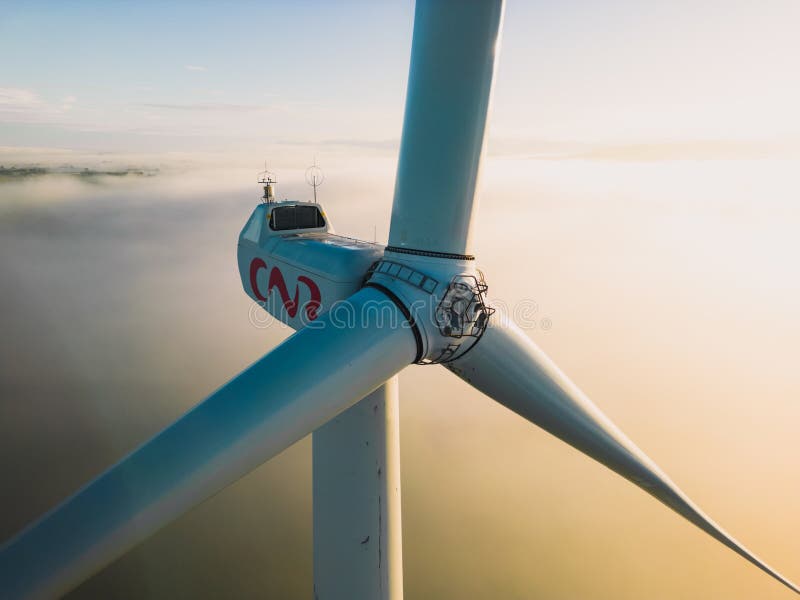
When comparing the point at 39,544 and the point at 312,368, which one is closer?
the point at 39,544

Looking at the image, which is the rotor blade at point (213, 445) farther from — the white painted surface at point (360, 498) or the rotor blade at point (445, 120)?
the white painted surface at point (360, 498)

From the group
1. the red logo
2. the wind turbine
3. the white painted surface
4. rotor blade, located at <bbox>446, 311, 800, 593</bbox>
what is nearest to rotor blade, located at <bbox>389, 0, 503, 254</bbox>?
the wind turbine

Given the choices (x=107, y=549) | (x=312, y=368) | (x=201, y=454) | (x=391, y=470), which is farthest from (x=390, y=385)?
(x=107, y=549)

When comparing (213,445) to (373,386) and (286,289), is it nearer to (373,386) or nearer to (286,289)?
(373,386)

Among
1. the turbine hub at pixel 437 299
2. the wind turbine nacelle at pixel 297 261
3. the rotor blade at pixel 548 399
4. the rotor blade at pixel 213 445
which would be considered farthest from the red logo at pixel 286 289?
the rotor blade at pixel 548 399

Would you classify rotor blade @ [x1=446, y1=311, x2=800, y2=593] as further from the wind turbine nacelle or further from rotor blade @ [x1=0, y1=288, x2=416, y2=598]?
the wind turbine nacelle

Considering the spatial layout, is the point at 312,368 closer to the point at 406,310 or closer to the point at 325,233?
the point at 406,310

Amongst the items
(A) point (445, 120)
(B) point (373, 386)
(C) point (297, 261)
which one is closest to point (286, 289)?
(C) point (297, 261)
